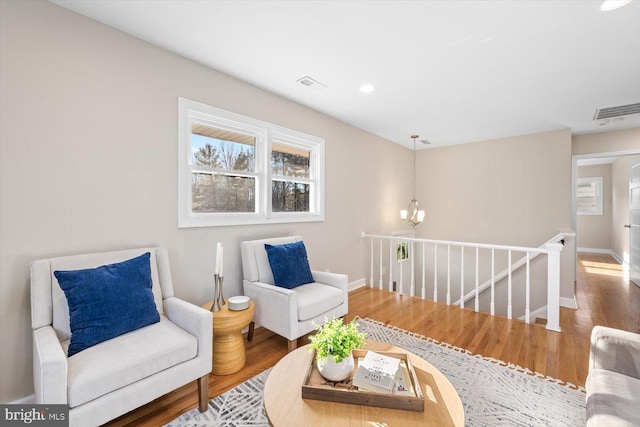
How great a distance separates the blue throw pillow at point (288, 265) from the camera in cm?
262

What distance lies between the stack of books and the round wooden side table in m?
1.03

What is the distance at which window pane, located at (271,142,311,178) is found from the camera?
327cm

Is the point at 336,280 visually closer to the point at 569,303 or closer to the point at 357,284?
the point at 357,284

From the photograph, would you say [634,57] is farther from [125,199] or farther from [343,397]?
[125,199]

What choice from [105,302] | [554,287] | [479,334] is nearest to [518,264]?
[554,287]

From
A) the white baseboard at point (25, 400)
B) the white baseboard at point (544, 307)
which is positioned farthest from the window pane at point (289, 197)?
the white baseboard at point (544, 307)

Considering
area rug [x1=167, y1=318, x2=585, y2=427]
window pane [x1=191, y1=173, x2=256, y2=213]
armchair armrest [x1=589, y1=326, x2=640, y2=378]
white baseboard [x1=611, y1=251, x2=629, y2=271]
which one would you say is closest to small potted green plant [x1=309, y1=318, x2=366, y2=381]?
area rug [x1=167, y1=318, x2=585, y2=427]

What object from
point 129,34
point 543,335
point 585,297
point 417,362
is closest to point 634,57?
point 543,335

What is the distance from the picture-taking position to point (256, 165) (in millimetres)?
3033

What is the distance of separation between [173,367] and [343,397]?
3.34 ft

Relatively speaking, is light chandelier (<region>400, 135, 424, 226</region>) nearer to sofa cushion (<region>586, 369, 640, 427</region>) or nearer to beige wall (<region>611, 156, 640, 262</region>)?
sofa cushion (<region>586, 369, 640, 427</region>)

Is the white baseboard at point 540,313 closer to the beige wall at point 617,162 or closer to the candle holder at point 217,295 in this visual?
the beige wall at point 617,162

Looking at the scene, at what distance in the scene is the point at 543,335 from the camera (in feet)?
8.75

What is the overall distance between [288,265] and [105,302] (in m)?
1.43
